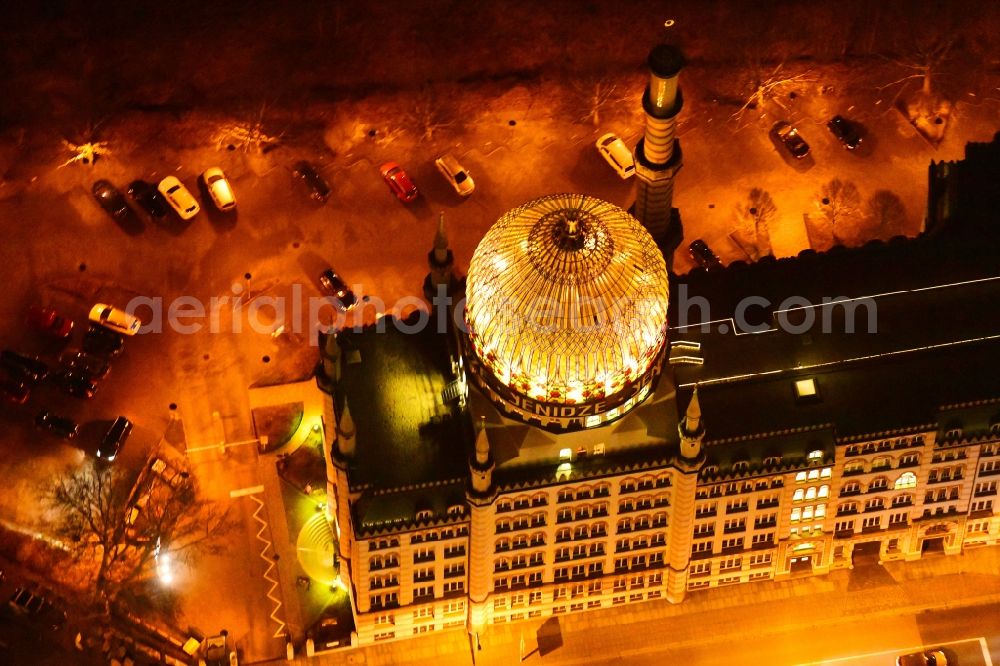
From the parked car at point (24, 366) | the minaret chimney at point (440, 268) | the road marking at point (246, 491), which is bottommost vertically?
the road marking at point (246, 491)

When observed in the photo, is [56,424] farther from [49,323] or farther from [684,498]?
[684,498]

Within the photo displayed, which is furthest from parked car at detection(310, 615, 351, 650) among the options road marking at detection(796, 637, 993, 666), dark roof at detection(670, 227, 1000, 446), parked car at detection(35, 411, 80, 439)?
road marking at detection(796, 637, 993, 666)

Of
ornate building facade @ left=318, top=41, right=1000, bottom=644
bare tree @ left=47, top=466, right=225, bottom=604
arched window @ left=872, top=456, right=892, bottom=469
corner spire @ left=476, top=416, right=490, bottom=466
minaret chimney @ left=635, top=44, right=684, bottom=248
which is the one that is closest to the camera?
ornate building facade @ left=318, top=41, right=1000, bottom=644

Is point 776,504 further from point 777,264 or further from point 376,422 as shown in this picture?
point 376,422

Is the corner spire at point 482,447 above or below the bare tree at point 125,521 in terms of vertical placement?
below

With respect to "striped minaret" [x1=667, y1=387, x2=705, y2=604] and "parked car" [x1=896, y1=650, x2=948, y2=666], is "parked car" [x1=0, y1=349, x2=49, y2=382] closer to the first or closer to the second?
"striped minaret" [x1=667, y1=387, x2=705, y2=604]

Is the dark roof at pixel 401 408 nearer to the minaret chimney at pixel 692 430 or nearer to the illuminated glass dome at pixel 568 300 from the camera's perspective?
the illuminated glass dome at pixel 568 300

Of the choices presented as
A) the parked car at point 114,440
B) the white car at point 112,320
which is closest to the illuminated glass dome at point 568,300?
the parked car at point 114,440
